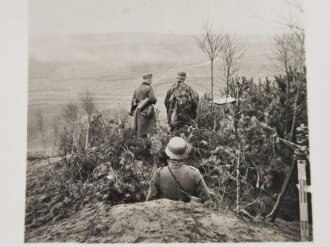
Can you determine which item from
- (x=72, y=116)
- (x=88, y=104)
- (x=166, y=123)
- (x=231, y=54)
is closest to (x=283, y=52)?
(x=231, y=54)

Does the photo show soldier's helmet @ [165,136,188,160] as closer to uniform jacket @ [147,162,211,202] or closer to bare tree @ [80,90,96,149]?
uniform jacket @ [147,162,211,202]

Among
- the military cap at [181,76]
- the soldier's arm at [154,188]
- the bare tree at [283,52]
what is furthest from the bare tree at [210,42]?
the soldier's arm at [154,188]

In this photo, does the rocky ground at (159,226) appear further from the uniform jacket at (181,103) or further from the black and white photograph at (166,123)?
the uniform jacket at (181,103)

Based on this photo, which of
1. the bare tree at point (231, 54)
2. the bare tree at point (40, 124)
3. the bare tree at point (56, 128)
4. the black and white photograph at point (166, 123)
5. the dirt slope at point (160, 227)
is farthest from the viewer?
the bare tree at point (231, 54)

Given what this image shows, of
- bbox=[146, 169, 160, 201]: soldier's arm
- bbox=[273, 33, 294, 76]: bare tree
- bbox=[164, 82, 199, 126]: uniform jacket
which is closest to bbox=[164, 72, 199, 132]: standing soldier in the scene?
bbox=[164, 82, 199, 126]: uniform jacket

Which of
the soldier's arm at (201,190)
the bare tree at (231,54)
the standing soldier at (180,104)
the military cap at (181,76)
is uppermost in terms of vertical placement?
the bare tree at (231,54)

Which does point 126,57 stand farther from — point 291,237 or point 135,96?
point 291,237

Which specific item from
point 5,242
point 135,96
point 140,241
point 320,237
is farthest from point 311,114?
point 5,242

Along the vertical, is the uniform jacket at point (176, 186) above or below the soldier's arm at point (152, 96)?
below
